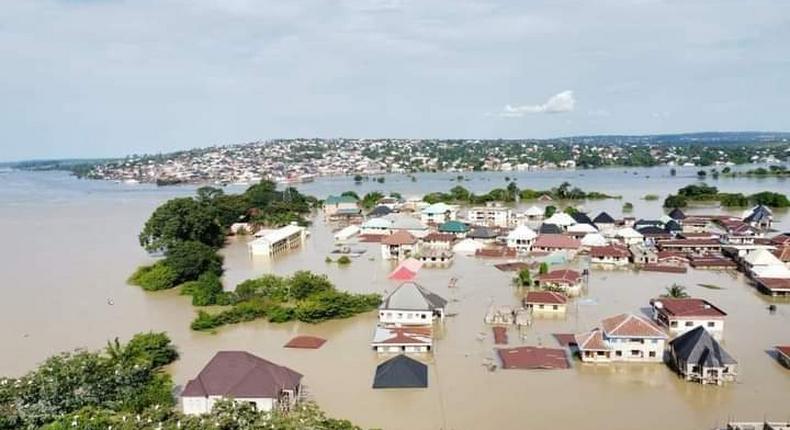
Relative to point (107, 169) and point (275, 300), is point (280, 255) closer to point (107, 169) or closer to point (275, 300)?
point (275, 300)

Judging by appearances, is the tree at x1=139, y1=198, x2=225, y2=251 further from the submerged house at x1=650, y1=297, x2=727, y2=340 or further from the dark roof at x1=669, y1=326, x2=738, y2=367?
the dark roof at x1=669, y1=326, x2=738, y2=367

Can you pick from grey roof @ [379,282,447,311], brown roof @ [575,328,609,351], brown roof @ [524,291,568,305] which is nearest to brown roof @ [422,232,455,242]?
brown roof @ [524,291,568,305]

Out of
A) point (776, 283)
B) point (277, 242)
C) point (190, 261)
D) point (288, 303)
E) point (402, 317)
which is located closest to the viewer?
point (402, 317)

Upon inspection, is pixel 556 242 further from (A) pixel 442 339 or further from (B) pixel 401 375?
(B) pixel 401 375

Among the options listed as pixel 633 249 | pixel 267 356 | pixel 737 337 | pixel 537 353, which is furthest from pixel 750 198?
pixel 267 356

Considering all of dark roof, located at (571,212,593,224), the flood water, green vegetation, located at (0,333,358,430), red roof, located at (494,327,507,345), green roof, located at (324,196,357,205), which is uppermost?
green vegetation, located at (0,333,358,430)

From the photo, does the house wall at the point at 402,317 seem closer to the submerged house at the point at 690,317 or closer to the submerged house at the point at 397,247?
the submerged house at the point at 690,317

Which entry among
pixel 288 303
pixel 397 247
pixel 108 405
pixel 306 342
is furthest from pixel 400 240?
pixel 108 405
